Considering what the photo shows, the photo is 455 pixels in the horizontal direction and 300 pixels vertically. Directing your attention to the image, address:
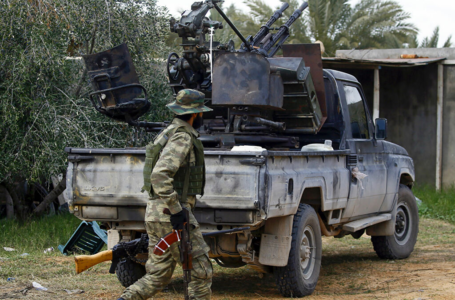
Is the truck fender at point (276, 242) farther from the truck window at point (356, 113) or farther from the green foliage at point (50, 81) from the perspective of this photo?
the green foliage at point (50, 81)

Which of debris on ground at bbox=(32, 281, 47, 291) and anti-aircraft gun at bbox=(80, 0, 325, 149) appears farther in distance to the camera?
anti-aircraft gun at bbox=(80, 0, 325, 149)

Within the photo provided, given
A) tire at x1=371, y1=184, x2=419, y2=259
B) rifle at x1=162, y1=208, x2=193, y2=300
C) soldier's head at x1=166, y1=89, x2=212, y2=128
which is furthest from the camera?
tire at x1=371, y1=184, x2=419, y2=259

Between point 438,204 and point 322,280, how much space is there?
649cm

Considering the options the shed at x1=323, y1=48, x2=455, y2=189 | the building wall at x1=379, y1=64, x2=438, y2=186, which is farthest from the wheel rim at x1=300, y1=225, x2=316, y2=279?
the building wall at x1=379, y1=64, x2=438, y2=186

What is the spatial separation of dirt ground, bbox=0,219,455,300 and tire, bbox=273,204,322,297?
16 centimetres

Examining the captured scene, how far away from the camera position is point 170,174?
4.17 metres

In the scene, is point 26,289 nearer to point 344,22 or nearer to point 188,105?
point 188,105

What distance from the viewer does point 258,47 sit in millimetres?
7023

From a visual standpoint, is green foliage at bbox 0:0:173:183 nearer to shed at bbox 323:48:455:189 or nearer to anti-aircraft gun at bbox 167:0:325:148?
anti-aircraft gun at bbox 167:0:325:148

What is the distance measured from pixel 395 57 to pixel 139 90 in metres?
10.6

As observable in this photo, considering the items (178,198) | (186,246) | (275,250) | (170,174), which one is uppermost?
(170,174)

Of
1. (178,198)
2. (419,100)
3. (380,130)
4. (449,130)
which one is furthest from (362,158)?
(419,100)

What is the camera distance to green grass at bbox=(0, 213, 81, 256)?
787 centimetres

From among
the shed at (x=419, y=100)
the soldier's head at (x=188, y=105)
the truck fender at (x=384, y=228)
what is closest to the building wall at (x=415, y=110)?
the shed at (x=419, y=100)
